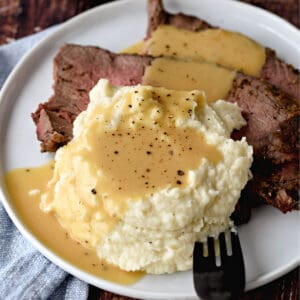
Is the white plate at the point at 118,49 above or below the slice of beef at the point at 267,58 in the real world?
below

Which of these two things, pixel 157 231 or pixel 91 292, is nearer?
pixel 157 231

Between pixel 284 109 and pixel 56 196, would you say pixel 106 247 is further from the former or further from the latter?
pixel 284 109

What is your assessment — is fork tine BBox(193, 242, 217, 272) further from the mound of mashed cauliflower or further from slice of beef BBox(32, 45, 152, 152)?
slice of beef BBox(32, 45, 152, 152)

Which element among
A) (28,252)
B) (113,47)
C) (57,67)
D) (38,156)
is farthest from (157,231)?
(113,47)

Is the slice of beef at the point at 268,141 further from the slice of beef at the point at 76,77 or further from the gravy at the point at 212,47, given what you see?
the slice of beef at the point at 76,77

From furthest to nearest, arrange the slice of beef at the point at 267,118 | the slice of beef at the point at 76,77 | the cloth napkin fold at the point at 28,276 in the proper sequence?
1. the slice of beef at the point at 76,77
2. the slice of beef at the point at 267,118
3. the cloth napkin fold at the point at 28,276

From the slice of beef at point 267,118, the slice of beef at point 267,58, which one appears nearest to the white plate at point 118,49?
the slice of beef at point 267,58

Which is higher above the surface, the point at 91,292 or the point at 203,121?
the point at 203,121
